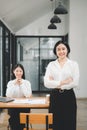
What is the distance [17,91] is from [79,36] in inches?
247

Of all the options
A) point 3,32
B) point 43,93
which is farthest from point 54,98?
point 43,93

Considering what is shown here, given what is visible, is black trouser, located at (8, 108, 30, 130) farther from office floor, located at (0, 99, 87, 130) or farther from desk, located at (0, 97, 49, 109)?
office floor, located at (0, 99, 87, 130)

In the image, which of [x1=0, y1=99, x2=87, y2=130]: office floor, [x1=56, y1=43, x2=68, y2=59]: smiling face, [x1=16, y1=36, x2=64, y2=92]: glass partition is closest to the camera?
[x1=56, y1=43, x2=68, y2=59]: smiling face

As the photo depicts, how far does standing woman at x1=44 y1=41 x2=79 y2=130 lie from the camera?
12.2ft

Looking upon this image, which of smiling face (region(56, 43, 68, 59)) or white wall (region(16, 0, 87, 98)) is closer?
smiling face (region(56, 43, 68, 59))

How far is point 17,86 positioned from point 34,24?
8380mm

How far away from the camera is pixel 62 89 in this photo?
12.2 feet

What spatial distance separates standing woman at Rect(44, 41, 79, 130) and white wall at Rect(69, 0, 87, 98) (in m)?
7.13

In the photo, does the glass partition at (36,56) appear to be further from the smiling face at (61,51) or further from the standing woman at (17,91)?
the smiling face at (61,51)

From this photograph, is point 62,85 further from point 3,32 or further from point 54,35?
point 54,35

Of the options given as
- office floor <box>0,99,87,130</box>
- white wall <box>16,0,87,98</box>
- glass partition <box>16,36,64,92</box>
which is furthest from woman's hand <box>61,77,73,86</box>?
glass partition <box>16,36,64,92</box>

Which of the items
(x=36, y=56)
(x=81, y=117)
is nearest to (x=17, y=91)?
(x=81, y=117)

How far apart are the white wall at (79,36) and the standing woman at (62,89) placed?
713cm

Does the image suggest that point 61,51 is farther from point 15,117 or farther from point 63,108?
point 15,117
